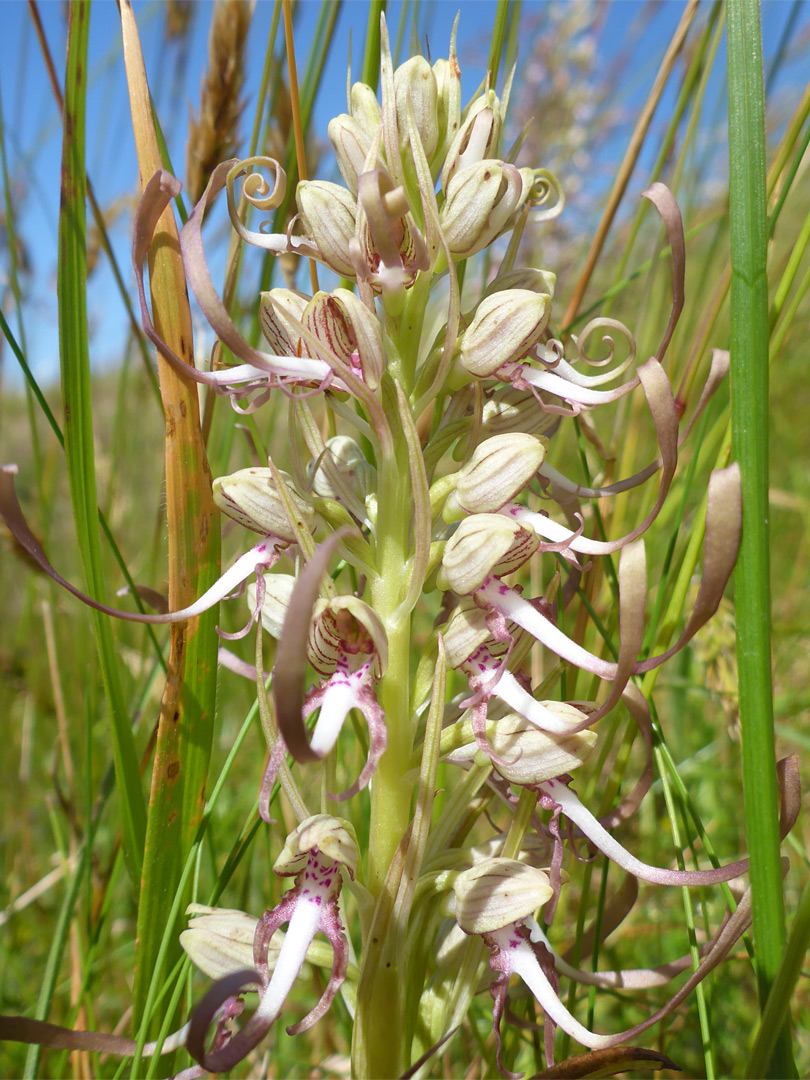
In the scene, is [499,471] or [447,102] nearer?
[499,471]

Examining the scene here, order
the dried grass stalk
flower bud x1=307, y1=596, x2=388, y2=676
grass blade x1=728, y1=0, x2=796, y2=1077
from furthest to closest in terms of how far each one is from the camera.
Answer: the dried grass stalk → flower bud x1=307, y1=596, x2=388, y2=676 → grass blade x1=728, y1=0, x2=796, y2=1077

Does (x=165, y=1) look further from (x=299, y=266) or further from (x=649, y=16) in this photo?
(x=649, y=16)

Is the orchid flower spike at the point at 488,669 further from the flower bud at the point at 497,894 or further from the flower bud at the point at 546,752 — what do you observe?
the flower bud at the point at 497,894

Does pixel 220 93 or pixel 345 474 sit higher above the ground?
pixel 220 93

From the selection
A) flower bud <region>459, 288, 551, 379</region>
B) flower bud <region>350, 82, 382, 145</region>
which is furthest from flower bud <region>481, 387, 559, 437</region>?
flower bud <region>350, 82, 382, 145</region>

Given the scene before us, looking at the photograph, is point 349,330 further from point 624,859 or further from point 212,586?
point 624,859

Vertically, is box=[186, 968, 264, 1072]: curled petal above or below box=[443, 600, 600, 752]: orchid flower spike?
below

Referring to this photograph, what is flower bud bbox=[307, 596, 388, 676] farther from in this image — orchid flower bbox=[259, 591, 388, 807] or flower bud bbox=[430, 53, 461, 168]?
flower bud bbox=[430, 53, 461, 168]

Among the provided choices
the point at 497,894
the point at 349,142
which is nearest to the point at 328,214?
the point at 349,142
